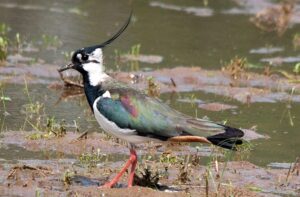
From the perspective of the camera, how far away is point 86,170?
832 cm

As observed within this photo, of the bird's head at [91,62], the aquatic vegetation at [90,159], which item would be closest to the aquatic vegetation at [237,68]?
the aquatic vegetation at [90,159]

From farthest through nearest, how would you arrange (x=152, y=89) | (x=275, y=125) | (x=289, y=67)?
(x=289, y=67) < (x=152, y=89) < (x=275, y=125)

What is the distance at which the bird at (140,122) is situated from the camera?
299 inches

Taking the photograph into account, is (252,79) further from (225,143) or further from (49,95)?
(225,143)

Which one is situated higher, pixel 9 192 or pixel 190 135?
pixel 190 135

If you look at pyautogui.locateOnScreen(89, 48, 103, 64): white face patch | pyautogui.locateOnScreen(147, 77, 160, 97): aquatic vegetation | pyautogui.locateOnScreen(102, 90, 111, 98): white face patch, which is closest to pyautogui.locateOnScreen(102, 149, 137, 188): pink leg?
pyautogui.locateOnScreen(102, 90, 111, 98): white face patch

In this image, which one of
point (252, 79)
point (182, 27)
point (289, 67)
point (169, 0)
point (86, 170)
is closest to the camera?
point (86, 170)

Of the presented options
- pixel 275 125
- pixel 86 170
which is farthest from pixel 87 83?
pixel 275 125

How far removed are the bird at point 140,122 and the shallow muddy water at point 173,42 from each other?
4.24ft

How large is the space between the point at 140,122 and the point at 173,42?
7.50m

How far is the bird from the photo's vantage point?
7582 millimetres

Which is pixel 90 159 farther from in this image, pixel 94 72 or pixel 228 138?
pixel 228 138

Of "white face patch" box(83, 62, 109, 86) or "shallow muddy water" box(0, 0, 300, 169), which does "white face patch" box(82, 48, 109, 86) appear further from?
"shallow muddy water" box(0, 0, 300, 169)

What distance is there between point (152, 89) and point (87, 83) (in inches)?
138
